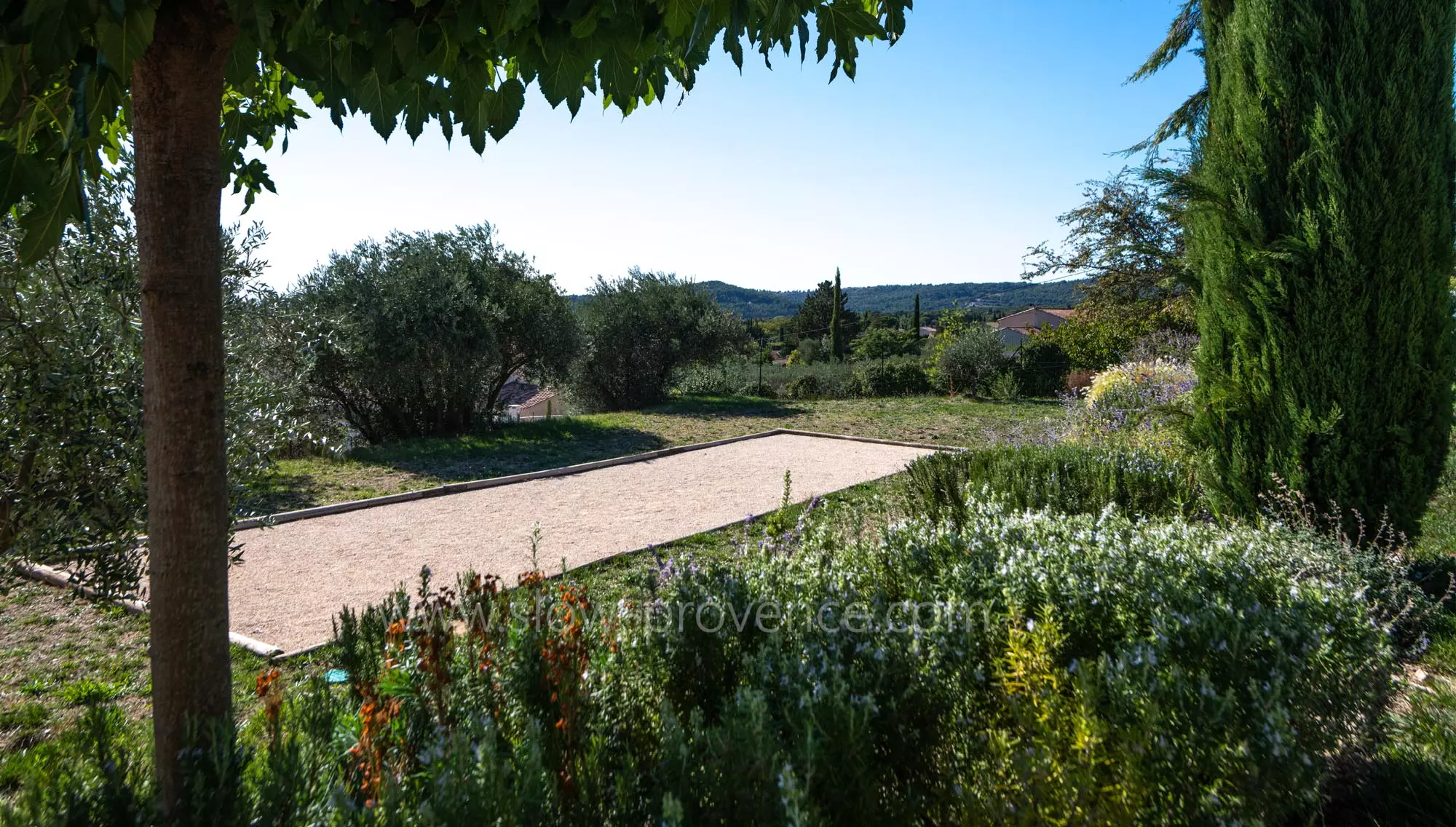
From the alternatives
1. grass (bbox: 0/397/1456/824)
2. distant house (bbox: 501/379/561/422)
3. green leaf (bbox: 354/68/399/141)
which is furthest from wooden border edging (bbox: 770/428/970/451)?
green leaf (bbox: 354/68/399/141)

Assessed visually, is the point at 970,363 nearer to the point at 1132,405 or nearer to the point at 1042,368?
the point at 1042,368

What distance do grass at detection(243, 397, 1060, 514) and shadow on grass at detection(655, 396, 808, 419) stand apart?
0.03 m

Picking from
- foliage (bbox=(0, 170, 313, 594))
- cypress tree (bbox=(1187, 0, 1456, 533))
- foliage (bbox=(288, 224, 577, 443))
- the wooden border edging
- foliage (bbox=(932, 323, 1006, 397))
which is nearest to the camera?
foliage (bbox=(0, 170, 313, 594))

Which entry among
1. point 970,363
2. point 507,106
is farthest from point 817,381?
point 507,106

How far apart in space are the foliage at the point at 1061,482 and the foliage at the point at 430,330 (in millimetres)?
8842

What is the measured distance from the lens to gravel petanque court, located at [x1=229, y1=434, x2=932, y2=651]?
17.3 feet

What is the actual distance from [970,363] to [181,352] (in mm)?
19910

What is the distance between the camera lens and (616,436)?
1327 cm

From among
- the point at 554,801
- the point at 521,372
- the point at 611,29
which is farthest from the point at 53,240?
the point at 521,372

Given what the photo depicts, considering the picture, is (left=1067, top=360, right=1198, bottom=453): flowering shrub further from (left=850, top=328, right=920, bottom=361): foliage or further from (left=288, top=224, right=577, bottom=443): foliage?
(left=850, top=328, right=920, bottom=361): foliage

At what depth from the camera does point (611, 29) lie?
2039mm

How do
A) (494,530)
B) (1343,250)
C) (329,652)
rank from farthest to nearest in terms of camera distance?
(494,530)
(1343,250)
(329,652)

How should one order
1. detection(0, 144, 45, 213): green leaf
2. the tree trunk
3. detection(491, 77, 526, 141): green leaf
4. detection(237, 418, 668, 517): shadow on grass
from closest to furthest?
detection(0, 144, 45, 213): green leaf
the tree trunk
detection(491, 77, 526, 141): green leaf
detection(237, 418, 668, 517): shadow on grass

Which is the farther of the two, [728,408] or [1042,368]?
[1042,368]
